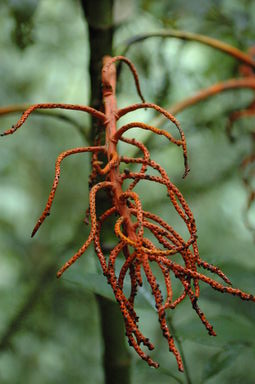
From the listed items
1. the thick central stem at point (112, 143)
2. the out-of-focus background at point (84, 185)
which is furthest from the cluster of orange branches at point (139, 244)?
the out-of-focus background at point (84, 185)

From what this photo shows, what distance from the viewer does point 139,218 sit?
20.6 inches

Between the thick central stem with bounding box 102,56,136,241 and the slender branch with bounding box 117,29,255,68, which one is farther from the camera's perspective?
the slender branch with bounding box 117,29,255,68

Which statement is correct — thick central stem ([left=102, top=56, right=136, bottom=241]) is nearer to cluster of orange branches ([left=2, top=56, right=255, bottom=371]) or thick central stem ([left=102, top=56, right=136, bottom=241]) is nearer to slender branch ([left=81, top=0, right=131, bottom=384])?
cluster of orange branches ([left=2, top=56, right=255, bottom=371])

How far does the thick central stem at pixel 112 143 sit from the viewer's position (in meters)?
0.59

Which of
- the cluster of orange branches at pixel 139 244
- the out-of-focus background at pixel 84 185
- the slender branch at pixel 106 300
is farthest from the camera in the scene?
the out-of-focus background at pixel 84 185

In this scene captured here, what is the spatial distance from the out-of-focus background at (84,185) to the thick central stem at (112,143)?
285 millimetres

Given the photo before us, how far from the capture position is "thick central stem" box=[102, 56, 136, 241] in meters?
0.59

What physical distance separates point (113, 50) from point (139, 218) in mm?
581

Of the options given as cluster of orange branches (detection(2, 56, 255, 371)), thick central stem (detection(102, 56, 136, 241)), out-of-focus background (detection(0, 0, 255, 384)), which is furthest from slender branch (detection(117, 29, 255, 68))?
cluster of orange branches (detection(2, 56, 255, 371))

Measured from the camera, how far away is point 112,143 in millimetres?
657

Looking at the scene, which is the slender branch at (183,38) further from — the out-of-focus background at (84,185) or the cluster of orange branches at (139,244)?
the cluster of orange branches at (139,244)

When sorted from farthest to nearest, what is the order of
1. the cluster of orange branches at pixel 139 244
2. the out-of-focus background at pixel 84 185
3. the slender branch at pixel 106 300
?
1. the out-of-focus background at pixel 84 185
2. the slender branch at pixel 106 300
3. the cluster of orange branches at pixel 139 244

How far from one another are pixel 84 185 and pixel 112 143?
1875 millimetres

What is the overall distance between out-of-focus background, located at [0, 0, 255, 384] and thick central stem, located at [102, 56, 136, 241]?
0.28 m
